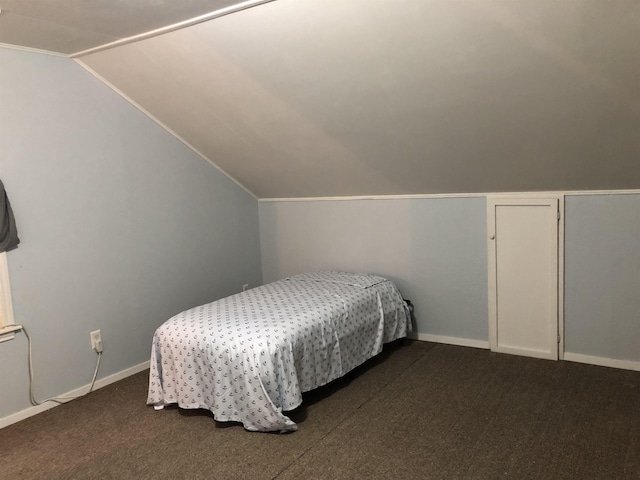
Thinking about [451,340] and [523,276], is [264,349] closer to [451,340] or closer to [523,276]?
[451,340]

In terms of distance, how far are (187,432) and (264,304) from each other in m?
0.83

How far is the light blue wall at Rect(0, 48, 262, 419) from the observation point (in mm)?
2797

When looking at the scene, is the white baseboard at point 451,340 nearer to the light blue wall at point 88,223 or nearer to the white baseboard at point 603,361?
the white baseboard at point 603,361

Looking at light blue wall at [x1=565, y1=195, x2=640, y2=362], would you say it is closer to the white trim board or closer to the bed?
the white trim board

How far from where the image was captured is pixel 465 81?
2.42 metres

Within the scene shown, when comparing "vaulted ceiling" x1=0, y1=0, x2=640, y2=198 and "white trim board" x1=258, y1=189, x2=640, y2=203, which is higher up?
"vaulted ceiling" x1=0, y1=0, x2=640, y2=198

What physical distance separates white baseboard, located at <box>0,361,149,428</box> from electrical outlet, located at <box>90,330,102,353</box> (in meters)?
0.21

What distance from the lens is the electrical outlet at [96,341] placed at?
3162 millimetres

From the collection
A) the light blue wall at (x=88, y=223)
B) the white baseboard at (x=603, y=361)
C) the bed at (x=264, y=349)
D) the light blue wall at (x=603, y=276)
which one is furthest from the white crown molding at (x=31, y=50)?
the white baseboard at (x=603, y=361)

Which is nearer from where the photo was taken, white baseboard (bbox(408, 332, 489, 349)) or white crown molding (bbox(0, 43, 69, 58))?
white crown molding (bbox(0, 43, 69, 58))

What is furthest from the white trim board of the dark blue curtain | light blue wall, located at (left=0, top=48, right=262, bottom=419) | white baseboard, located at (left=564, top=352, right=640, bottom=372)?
the dark blue curtain

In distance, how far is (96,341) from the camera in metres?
3.17

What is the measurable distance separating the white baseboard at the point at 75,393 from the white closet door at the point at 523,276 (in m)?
2.40

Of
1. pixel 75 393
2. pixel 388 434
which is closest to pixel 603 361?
pixel 388 434
